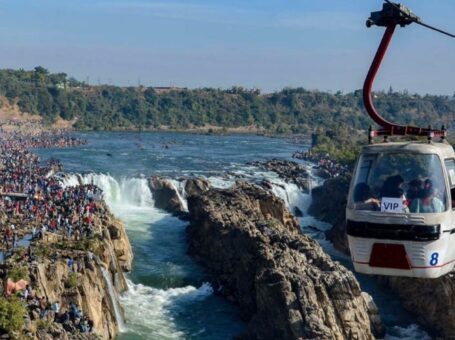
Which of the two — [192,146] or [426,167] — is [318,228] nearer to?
[426,167]

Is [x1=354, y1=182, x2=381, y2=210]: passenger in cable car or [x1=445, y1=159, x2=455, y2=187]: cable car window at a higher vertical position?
[x1=445, y1=159, x2=455, y2=187]: cable car window

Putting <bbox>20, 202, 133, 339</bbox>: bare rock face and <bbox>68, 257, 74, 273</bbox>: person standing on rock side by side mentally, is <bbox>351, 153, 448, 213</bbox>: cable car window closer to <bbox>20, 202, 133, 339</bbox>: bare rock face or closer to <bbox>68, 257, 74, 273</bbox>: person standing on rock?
<bbox>20, 202, 133, 339</bbox>: bare rock face

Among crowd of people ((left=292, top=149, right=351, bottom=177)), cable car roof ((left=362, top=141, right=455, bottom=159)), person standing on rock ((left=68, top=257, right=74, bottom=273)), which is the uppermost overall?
cable car roof ((left=362, top=141, right=455, bottom=159))

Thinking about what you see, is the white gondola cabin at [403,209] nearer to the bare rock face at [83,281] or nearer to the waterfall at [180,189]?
the bare rock face at [83,281]

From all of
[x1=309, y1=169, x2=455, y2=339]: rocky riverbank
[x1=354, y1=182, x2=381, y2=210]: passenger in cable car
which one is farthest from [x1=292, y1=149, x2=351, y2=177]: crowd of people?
[x1=354, y1=182, x2=381, y2=210]: passenger in cable car

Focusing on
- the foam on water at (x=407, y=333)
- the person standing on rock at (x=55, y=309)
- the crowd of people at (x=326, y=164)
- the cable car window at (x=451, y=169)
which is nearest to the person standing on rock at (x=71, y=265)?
the person standing on rock at (x=55, y=309)

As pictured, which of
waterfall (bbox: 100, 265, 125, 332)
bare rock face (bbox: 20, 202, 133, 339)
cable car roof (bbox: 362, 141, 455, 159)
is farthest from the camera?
waterfall (bbox: 100, 265, 125, 332)

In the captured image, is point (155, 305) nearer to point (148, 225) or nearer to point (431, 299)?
point (431, 299)
